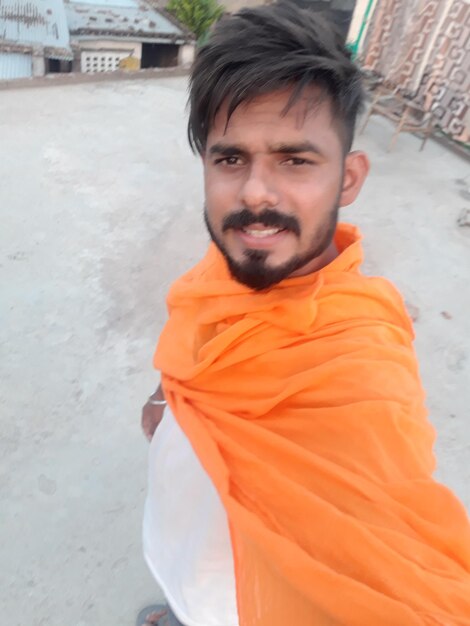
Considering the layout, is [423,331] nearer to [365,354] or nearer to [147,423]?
[147,423]

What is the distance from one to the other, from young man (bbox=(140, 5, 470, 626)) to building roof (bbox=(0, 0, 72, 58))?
8180mm

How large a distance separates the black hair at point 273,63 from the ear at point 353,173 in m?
0.03

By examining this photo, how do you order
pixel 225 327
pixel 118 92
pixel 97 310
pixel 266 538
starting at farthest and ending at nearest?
pixel 118 92 < pixel 97 310 < pixel 225 327 < pixel 266 538

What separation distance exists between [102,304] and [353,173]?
210 cm

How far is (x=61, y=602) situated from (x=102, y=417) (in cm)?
78

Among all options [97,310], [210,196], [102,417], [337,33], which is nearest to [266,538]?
[210,196]

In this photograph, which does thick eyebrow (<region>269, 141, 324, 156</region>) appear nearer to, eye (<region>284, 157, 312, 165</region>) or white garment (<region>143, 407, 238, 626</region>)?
eye (<region>284, 157, 312, 165</region>)

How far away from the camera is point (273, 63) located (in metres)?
0.96

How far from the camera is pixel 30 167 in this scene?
4043 mm

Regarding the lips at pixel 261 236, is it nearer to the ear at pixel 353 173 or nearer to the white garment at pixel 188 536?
the ear at pixel 353 173

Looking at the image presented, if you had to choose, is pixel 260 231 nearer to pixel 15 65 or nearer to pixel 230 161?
pixel 230 161

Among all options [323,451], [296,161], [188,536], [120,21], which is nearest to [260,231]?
[296,161]

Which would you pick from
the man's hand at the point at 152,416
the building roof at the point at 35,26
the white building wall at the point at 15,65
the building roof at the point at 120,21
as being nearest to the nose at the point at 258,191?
the man's hand at the point at 152,416

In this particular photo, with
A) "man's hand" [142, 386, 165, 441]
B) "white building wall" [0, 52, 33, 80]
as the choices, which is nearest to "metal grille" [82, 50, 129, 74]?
"white building wall" [0, 52, 33, 80]
